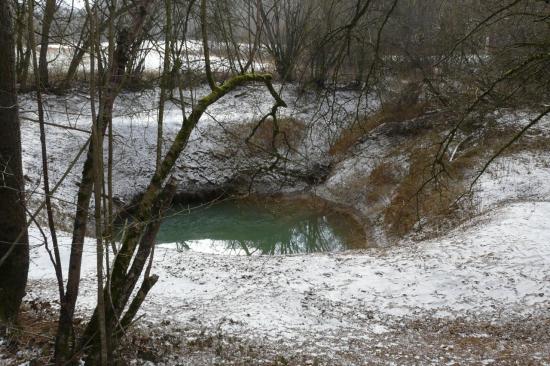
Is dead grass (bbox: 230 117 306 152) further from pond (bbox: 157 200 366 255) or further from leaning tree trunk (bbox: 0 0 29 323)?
leaning tree trunk (bbox: 0 0 29 323)

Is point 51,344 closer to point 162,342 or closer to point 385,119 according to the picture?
point 162,342

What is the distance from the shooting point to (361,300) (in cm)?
888

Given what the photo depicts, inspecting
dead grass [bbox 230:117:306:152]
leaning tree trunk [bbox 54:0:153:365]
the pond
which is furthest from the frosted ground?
dead grass [bbox 230:117:306:152]

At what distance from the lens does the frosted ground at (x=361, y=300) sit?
6.66 meters

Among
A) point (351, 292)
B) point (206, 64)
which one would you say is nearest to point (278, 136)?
point (351, 292)

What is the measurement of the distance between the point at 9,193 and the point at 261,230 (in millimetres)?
11293

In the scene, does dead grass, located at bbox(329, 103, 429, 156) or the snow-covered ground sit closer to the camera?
the snow-covered ground

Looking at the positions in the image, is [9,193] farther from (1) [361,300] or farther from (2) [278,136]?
(2) [278,136]

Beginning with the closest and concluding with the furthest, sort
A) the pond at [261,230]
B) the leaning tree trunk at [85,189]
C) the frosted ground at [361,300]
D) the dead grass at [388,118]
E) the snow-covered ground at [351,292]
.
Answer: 1. the leaning tree trunk at [85,189]
2. the frosted ground at [361,300]
3. the snow-covered ground at [351,292]
4. the pond at [261,230]
5. the dead grass at [388,118]

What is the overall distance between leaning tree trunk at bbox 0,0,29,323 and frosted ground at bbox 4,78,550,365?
36 centimetres

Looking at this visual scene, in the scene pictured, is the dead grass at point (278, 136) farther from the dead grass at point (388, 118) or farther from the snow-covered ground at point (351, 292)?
the snow-covered ground at point (351, 292)

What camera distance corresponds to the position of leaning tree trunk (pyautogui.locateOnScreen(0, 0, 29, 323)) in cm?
530

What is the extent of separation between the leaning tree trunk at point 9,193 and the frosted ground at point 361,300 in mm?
358

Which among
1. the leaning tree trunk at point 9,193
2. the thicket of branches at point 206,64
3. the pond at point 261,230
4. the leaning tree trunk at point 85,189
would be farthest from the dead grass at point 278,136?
the leaning tree trunk at point 85,189
